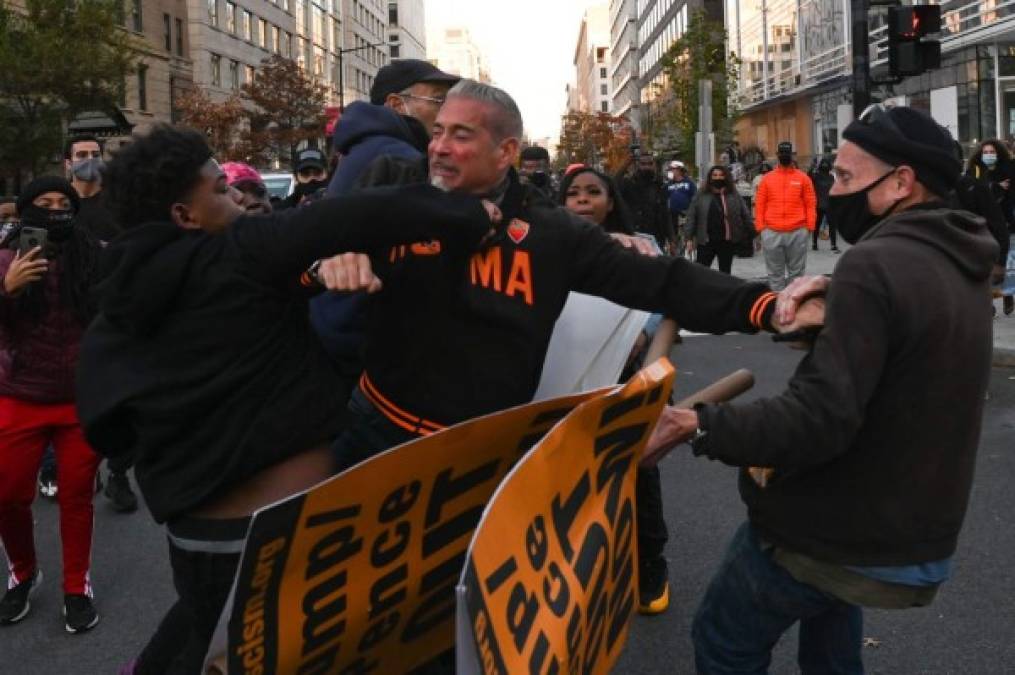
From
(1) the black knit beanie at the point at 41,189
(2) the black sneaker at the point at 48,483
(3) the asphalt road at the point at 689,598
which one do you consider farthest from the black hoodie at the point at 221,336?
(2) the black sneaker at the point at 48,483

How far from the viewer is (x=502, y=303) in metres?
2.76

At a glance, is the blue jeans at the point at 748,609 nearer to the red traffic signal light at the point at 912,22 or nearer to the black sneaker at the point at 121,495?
the black sneaker at the point at 121,495

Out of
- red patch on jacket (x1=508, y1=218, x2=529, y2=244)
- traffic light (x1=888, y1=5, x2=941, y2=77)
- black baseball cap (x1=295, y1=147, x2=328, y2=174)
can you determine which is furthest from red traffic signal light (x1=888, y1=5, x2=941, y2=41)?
red patch on jacket (x1=508, y1=218, x2=529, y2=244)

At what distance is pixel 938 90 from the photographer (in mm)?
28531

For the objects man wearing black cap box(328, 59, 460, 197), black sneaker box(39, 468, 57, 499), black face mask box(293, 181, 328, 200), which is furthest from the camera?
black face mask box(293, 181, 328, 200)

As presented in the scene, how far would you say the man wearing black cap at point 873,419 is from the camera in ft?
7.40

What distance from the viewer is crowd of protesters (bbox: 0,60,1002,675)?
2332 millimetres

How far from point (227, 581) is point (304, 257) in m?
0.82

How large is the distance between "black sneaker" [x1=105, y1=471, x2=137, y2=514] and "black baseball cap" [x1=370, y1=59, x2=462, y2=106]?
3.32 metres

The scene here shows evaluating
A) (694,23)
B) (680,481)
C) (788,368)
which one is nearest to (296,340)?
(680,481)

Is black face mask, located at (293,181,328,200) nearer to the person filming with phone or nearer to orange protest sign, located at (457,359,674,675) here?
the person filming with phone

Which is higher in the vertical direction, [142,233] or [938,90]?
[938,90]

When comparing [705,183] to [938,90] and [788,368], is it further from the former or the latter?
[938,90]

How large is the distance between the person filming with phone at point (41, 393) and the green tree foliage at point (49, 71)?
24139mm
